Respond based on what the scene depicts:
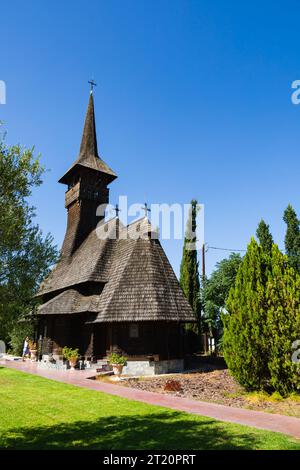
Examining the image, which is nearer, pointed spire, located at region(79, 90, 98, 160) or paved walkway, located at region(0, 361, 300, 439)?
paved walkway, located at region(0, 361, 300, 439)

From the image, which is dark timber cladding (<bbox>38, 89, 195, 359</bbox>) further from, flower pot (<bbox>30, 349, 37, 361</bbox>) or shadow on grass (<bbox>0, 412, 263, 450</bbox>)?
shadow on grass (<bbox>0, 412, 263, 450</bbox>)

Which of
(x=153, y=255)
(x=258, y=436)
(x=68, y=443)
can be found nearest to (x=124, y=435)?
(x=68, y=443)

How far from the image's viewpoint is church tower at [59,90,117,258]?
95.2ft

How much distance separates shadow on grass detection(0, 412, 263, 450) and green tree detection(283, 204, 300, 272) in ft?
69.0

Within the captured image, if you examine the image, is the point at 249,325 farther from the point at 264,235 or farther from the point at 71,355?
the point at 264,235

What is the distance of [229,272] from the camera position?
89.2 feet

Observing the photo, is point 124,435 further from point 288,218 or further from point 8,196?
point 288,218

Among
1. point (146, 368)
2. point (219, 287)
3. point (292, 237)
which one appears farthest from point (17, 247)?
point (292, 237)

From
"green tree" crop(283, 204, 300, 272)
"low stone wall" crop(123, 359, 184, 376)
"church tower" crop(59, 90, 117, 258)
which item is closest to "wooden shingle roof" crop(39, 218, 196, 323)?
"low stone wall" crop(123, 359, 184, 376)

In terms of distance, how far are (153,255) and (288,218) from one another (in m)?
12.5

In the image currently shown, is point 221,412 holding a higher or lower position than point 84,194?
lower

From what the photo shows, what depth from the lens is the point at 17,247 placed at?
8242mm

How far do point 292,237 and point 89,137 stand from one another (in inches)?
790
